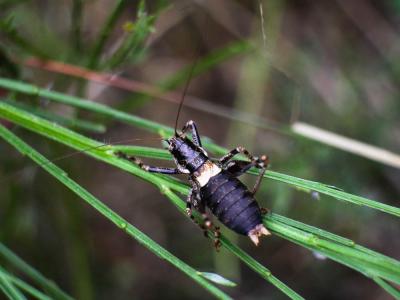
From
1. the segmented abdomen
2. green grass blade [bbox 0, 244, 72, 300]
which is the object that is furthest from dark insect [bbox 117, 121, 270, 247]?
green grass blade [bbox 0, 244, 72, 300]

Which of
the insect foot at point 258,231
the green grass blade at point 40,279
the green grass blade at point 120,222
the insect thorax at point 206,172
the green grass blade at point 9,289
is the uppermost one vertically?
the insect thorax at point 206,172

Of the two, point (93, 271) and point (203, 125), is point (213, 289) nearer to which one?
point (93, 271)

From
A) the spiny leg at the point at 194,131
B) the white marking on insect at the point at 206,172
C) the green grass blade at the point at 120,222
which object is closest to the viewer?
the green grass blade at the point at 120,222

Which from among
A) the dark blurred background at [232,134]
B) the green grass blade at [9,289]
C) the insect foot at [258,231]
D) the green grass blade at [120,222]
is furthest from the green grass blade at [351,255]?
the dark blurred background at [232,134]

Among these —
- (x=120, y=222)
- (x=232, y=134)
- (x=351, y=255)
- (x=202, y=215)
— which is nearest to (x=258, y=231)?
(x=202, y=215)

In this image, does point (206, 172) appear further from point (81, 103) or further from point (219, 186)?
point (81, 103)

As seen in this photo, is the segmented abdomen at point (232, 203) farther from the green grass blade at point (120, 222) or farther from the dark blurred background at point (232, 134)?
the dark blurred background at point (232, 134)

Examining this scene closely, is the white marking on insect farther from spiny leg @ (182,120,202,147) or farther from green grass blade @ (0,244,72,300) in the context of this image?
green grass blade @ (0,244,72,300)
